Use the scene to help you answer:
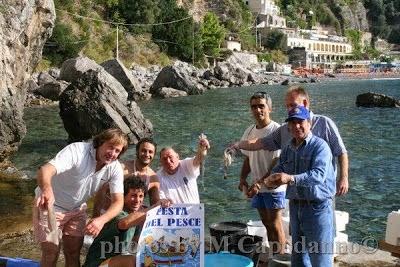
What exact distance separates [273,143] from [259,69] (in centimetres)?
10064

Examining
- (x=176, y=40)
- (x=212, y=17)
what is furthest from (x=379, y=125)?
(x=212, y=17)

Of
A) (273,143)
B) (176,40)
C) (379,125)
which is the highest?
(176,40)

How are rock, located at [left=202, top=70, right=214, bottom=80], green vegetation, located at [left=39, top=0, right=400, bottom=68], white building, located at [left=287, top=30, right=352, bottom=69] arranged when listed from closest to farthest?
green vegetation, located at [left=39, top=0, right=400, bottom=68], rock, located at [left=202, top=70, right=214, bottom=80], white building, located at [left=287, top=30, right=352, bottom=69]

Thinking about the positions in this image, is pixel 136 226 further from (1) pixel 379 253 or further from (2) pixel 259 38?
(2) pixel 259 38

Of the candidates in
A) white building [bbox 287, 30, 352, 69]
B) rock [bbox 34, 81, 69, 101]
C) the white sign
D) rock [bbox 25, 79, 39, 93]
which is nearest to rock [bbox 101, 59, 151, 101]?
rock [bbox 34, 81, 69, 101]

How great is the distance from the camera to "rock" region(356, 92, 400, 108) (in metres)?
42.6

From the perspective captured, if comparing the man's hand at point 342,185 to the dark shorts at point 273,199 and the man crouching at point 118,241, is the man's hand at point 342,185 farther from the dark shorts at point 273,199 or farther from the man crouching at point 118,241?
the man crouching at point 118,241

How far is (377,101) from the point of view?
143 feet

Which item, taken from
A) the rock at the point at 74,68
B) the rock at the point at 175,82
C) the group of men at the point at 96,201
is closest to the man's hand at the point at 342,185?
the group of men at the point at 96,201

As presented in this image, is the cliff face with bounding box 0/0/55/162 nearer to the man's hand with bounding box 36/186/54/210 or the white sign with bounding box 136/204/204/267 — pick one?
the man's hand with bounding box 36/186/54/210

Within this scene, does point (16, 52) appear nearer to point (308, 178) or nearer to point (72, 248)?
point (72, 248)

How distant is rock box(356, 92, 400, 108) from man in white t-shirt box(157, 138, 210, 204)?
130 feet

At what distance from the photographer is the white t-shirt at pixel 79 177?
5270 mm

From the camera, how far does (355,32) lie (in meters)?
176
